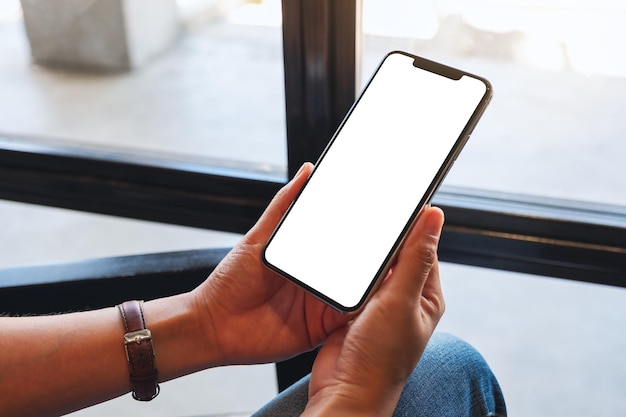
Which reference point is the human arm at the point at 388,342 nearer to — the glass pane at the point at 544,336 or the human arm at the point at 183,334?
the human arm at the point at 183,334

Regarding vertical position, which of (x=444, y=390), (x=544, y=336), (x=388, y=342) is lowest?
(x=544, y=336)

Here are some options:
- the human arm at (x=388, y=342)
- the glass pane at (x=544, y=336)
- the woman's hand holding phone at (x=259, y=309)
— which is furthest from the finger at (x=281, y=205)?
the glass pane at (x=544, y=336)

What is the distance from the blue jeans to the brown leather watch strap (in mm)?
106

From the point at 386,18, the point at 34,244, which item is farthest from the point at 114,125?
the point at 386,18

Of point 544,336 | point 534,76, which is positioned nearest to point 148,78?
point 534,76

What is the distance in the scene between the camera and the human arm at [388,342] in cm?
54

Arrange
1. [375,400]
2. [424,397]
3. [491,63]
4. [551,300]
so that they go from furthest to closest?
[551,300]
[491,63]
[424,397]
[375,400]

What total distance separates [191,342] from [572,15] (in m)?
0.58

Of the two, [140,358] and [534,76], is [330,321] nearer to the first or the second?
[140,358]

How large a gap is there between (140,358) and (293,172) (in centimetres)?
35

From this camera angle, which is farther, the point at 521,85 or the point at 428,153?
the point at 521,85

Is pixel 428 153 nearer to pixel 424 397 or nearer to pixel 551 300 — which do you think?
pixel 424 397

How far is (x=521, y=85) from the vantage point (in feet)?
3.11

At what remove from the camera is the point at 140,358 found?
0.63 meters
